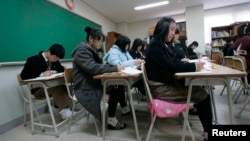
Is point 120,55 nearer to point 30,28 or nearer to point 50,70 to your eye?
point 50,70

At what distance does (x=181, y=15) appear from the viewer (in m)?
7.50

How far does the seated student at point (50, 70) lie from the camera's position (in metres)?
2.29

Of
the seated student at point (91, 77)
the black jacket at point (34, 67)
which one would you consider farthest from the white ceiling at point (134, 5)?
the seated student at point (91, 77)

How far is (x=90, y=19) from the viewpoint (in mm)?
5410

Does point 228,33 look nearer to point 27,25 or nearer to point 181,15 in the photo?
point 181,15

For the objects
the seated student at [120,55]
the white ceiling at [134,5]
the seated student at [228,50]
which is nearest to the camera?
the seated student at [120,55]

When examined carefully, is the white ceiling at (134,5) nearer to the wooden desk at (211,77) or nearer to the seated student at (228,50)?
the seated student at (228,50)

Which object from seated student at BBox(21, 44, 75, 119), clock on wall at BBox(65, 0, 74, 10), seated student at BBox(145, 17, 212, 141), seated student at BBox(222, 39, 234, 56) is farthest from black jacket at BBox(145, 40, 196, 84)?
clock on wall at BBox(65, 0, 74, 10)

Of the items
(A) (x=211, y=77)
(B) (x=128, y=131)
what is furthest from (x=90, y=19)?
(A) (x=211, y=77)

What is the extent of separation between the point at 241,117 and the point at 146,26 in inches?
253

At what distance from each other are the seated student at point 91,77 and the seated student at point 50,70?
0.51 meters

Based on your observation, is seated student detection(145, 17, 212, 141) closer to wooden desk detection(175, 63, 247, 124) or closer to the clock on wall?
wooden desk detection(175, 63, 247, 124)

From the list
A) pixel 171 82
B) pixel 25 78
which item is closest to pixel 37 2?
pixel 25 78

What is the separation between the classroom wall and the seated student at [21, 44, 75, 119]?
31 centimetres
